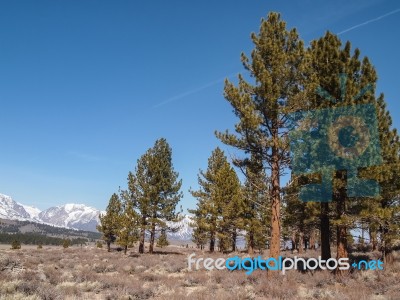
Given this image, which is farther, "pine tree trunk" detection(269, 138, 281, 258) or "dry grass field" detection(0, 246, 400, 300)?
"pine tree trunk" detection(269, 138, 281, 258)

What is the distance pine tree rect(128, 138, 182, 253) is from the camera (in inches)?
1494

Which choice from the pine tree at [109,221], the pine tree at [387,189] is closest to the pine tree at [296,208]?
the pine tree at [387,189]

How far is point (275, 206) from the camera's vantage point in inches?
635

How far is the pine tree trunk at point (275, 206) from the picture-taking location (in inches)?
623

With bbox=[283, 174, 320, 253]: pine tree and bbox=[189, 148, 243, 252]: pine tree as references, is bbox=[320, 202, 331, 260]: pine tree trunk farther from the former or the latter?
bbox=[189, 148, 243, 252]: pine tree

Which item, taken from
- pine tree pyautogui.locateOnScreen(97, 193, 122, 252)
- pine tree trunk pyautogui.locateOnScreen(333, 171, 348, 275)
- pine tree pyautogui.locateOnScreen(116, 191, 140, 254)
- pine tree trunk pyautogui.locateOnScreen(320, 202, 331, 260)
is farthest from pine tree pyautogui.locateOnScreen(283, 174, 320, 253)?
pine tree pyautogui.locateOnScreen(97, 193, 122, 252)

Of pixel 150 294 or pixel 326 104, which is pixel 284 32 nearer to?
pixel 326 104

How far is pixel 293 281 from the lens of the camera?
14672mm

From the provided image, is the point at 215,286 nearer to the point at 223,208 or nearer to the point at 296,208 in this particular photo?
the point at 296,208

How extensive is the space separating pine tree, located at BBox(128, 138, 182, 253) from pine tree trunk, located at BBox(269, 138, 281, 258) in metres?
23.3

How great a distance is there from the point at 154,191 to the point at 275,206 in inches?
923

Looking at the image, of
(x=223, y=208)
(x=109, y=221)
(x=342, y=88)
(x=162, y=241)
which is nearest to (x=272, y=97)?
(x=342, y=88)

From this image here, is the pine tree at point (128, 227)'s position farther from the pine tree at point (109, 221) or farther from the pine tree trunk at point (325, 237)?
the pine tree trunk at point (325, 237)

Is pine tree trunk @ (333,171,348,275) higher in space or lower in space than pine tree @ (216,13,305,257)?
lower
